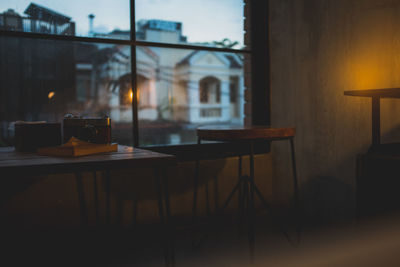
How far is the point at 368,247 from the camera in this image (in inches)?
60.2

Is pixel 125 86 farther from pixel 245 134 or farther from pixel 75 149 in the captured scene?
pixel 75 149

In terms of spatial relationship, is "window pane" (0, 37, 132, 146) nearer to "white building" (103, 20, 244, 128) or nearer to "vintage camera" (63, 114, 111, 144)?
"white building" (103, 20, 244, 128)

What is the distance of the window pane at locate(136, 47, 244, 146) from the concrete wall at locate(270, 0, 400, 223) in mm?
22601

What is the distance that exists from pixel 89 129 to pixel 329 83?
149 cm

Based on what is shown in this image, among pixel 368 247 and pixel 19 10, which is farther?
pixel 19 10

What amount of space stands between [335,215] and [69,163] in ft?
5.58

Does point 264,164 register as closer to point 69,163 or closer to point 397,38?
point 397,38

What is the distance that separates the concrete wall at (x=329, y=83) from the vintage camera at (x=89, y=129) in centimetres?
140

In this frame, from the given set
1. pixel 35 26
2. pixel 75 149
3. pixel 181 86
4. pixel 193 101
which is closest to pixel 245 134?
pixel 75 149

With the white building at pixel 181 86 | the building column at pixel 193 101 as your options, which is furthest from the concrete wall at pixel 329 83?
the building column at pixel 193 101

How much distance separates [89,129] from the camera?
3.37 ft

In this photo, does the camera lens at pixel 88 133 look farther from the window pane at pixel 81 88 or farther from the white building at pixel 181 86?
the white building at pixel 181 86

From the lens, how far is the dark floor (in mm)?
1420

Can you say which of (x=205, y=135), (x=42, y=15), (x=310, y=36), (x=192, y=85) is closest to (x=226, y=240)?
(x=205, y=135)
